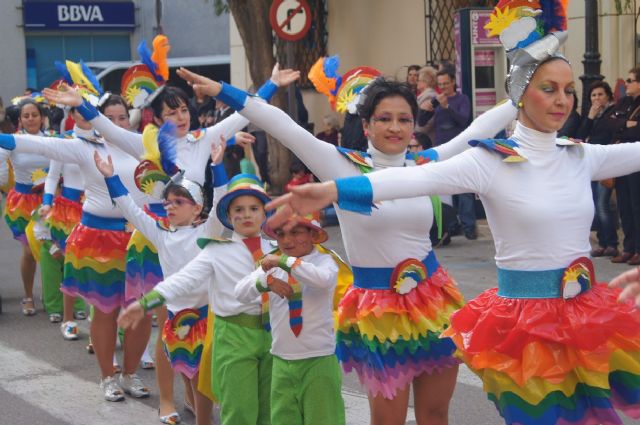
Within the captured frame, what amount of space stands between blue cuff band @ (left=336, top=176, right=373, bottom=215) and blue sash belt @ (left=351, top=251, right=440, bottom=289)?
125 centimetres

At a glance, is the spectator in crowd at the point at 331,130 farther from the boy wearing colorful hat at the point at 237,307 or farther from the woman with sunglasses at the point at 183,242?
the boy wearing colorful hat at the point at 237,307

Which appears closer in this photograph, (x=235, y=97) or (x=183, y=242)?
(x=235, y=97)

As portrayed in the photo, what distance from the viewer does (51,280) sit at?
10.7 meters

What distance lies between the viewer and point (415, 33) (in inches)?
731

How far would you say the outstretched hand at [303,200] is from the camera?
3.81 m

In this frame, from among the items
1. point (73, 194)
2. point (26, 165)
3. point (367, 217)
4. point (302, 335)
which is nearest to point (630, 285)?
point (367, 217)

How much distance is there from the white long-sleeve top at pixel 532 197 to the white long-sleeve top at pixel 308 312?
1138 mm

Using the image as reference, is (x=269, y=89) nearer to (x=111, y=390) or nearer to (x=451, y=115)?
(x=111, y=390)

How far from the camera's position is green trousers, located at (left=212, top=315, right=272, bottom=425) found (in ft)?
18.9

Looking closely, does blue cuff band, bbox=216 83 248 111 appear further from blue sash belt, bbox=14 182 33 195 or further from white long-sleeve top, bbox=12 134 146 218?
blue sash belt, bbox=14 182 33 195

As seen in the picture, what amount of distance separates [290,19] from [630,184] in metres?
6.18

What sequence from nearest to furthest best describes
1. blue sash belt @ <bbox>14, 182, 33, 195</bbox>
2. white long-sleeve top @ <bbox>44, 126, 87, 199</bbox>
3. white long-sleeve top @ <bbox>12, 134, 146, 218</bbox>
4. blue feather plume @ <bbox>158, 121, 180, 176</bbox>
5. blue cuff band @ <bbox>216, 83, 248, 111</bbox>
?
blue cuff band @ <bbox>216, 83, 248, 111</bbox> → blue feather plume @ <bbox>158, 121, 180, 176</bbox> → white long-sleeve top @ <bbox>12, 134, 146, 218</bbox> → white long-sleeve top @ <bbox>44, 126, 87, 199</bbox> → blue sash belt @ <bbox>14, 182, 33, 195</bbox>

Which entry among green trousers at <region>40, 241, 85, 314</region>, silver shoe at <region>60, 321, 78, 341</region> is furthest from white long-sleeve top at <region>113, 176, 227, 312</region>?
green trousers at <region>40, 241, 85, 314</region>

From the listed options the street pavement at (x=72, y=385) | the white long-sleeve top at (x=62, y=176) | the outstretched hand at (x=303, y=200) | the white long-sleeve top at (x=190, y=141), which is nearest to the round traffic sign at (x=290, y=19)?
the street pavement at (x=72, y=385)
